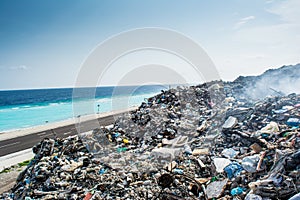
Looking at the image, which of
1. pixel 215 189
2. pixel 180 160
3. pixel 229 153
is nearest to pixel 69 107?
pixel 180 160

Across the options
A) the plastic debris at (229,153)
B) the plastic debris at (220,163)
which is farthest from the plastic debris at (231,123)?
the plastic debris at (220,163)

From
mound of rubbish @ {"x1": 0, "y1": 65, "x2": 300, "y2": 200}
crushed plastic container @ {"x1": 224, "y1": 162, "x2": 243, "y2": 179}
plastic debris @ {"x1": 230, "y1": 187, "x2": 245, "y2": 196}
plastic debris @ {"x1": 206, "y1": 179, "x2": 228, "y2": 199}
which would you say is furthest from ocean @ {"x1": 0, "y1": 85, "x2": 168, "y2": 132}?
plastic debris @ {"x1": 230, "y1": 187, "x2": 245, "y2": 196}

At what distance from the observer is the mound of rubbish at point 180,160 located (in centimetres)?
387

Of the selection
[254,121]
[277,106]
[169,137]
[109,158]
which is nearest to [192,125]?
[169,137]

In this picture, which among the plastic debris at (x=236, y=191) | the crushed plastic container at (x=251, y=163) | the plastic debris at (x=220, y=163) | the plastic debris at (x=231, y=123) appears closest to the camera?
the plastic debris at (x=236, y=191)

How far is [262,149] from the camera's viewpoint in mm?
4812

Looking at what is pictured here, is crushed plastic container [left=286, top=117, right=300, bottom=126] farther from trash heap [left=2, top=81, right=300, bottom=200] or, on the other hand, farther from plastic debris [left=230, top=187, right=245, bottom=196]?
plastic debris [left=230, top=187, right=245, bottom=196]

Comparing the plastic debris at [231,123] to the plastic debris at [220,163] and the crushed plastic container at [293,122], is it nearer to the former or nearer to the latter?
the crushed plastic container at [293,122]

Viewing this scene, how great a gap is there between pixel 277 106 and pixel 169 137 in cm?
343

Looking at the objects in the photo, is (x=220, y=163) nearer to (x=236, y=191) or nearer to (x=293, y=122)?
(x=236, y=191)

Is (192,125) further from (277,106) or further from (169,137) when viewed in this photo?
(277,106)

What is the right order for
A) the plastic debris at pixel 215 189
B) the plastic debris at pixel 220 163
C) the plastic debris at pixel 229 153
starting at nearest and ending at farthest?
the plastic debris at pixel 215 189 → the plastic debris at pixel 220 163 → the plastic debris at pixel 229 153

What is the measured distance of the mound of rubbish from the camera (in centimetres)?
387

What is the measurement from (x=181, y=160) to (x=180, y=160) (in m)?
0.02
